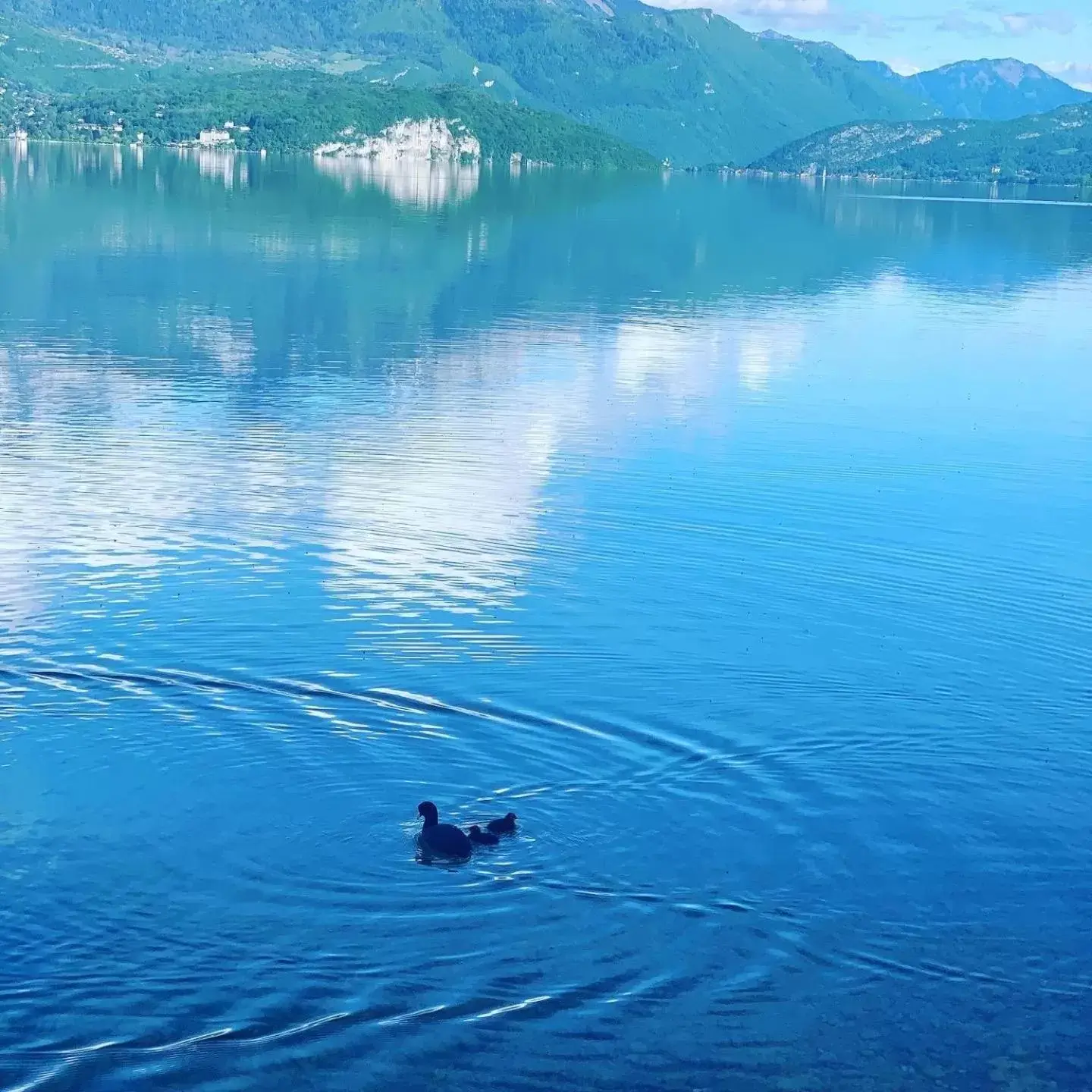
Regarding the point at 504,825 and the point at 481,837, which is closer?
the point at 481,837

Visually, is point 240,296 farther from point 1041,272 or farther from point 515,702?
point 1041,272

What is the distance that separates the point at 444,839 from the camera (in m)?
16.0

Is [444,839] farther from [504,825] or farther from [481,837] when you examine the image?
[504,825]

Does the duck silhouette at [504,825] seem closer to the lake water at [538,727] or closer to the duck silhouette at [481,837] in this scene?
the duck silhouette at [481,837]

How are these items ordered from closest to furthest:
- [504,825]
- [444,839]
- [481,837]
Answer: [444,839] < [481,837] < [504,825]

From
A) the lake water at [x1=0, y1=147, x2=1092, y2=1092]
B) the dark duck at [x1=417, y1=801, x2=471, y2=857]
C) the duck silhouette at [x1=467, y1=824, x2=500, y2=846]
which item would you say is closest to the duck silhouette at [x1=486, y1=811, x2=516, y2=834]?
the duck silhouette at [x1=467, y1=824, x2=500, y2=846]

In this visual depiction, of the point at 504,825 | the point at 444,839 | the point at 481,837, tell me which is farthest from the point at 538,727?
the point at 444,839

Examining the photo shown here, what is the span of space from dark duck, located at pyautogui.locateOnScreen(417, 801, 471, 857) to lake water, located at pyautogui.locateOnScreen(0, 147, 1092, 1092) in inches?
8.2

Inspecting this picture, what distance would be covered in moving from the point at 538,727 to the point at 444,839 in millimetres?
4123

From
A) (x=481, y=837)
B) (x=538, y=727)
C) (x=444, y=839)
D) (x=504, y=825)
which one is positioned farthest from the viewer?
(x=538, y=727)

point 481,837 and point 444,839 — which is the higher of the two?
point 444,839

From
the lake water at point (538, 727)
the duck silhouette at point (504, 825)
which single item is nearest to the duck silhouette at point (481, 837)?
the duck silhouette at point (504, 825)

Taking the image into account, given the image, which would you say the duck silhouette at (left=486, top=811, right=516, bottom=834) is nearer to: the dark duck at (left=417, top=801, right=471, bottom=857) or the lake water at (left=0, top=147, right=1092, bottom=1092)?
the lake water at (left=0, top=147, right=1092, bottom=1092)

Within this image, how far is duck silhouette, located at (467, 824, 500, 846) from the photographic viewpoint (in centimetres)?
1638
